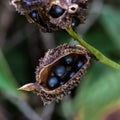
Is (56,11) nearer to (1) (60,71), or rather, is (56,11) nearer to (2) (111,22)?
(1) (60,71)

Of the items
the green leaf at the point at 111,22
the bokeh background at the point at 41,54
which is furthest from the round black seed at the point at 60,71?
the green leaf at the point at 111,22

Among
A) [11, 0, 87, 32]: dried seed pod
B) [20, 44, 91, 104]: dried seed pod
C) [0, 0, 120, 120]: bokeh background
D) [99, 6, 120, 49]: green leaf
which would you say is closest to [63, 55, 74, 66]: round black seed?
[20, 44, 91, 104]: dried seed pod

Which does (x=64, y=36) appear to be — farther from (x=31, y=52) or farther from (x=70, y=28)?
(x=70, y=28)

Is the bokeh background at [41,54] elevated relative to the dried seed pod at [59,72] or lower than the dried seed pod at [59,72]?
lower

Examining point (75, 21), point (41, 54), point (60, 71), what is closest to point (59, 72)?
point (60, 71)

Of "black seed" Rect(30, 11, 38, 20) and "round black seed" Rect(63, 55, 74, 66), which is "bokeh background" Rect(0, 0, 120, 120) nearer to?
"round black seed" Rect(63, 55, 74, 66)

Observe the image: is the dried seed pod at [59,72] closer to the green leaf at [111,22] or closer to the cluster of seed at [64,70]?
the cluster of seed at [64,70]
